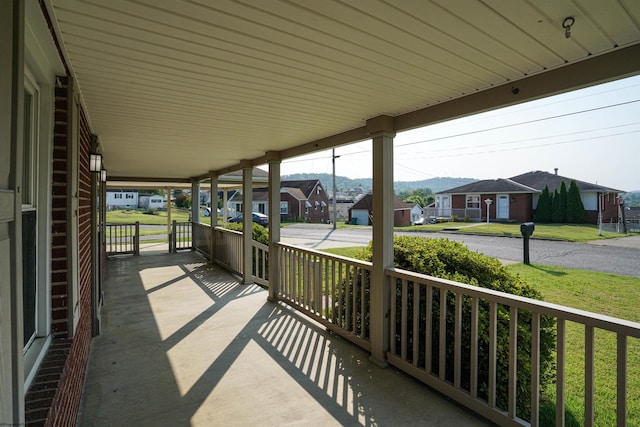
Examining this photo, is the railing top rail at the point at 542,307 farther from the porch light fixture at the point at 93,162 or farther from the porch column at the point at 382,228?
the porch light fixture at the point at 93,162

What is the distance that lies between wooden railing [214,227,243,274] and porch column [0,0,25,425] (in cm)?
606

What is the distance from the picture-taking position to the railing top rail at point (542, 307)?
174 cm

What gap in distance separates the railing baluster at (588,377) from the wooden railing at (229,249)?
19.7 ft

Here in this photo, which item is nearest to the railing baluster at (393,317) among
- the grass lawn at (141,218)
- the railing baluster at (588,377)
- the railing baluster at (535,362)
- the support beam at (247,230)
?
the railing baluster at (535,362)

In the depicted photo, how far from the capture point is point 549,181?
24.0 m

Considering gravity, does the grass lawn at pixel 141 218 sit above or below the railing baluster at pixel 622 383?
above

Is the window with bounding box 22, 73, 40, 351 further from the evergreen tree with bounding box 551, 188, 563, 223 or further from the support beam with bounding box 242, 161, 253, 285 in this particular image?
the evergreen tree with bounding box 551, 188, 563, 223

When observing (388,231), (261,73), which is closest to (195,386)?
(388,231)

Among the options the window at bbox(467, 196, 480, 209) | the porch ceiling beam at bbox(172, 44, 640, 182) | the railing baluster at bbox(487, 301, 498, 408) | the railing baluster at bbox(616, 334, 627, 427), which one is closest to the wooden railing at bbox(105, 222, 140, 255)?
the porch ceiling beam at bbox(172, 44, 640, 182)

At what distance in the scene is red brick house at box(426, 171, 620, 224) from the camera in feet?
68.9

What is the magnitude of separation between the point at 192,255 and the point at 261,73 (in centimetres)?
858

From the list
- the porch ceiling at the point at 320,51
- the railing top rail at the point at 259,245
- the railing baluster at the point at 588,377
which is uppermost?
the porch ceiling at the point at 320,51

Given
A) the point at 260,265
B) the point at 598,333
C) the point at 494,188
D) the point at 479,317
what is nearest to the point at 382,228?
the point at 479,317

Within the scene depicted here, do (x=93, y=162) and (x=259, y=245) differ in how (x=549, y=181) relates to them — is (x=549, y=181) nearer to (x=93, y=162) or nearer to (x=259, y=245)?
(x=259, y=245)
